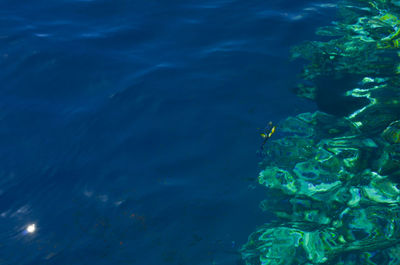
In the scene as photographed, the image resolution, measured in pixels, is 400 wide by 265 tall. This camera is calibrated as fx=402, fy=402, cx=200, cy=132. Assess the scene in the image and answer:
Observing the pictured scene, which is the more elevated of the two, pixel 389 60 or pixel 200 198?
pixel 389 60

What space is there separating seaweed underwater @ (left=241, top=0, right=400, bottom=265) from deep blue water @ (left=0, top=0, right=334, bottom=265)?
0.36 m

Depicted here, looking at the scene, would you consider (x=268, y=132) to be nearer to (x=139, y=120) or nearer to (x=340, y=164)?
(x=340, y=164)

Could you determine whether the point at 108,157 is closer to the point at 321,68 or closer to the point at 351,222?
the point at 351,222

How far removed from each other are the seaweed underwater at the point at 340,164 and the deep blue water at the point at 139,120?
361 millimetres

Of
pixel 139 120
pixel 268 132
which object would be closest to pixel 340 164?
pixel 268 132

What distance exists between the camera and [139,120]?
7.44 meters

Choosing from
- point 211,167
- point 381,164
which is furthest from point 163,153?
point 381,164

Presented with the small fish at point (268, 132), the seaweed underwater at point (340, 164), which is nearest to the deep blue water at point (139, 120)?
the small fish at point (268, 132)

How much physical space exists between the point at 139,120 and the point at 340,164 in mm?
3601

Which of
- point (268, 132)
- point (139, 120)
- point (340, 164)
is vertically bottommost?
point (340, 164)

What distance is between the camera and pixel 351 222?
19.0 ft

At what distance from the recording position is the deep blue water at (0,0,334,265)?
5.78m

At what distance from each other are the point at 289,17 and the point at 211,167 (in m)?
5.06

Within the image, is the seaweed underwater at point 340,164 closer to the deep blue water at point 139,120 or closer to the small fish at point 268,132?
the small fish at point 268,132
